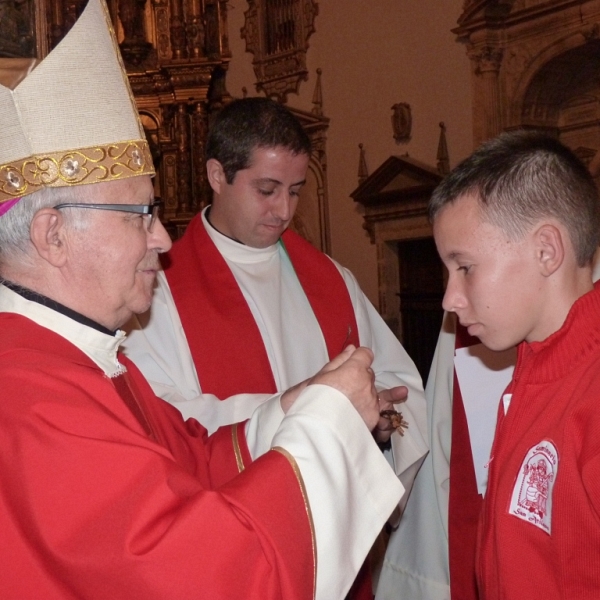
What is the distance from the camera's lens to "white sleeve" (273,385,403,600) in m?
1.49

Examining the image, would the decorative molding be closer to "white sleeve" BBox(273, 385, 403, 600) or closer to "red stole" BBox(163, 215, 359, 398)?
"red stole" BBox(163, 215, 359, 398)

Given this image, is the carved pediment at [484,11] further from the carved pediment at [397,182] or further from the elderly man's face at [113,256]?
the elderly man's face at [113,256]

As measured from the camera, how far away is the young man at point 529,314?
152 cm

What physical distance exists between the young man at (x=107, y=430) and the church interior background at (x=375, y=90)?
4.77m

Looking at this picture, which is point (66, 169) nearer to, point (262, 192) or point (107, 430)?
point (107, 430)

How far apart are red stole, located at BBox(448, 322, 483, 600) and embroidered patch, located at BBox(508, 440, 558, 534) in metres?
0.76

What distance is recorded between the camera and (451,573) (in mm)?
2398

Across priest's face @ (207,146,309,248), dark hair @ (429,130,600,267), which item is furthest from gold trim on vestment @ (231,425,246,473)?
priest's face @ (207,146,309,248)

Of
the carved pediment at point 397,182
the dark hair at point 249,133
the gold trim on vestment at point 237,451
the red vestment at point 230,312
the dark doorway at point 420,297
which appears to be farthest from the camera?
the dark doorway at point 420,297

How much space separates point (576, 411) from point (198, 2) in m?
11.6

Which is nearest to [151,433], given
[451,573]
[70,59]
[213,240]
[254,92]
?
[70,59]

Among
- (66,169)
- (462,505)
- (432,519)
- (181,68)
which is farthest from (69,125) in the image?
(181,68)

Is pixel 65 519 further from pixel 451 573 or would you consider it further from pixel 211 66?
pixel 211 66

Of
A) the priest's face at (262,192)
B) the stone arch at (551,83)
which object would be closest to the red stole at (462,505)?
the priest's face at (262,192)
